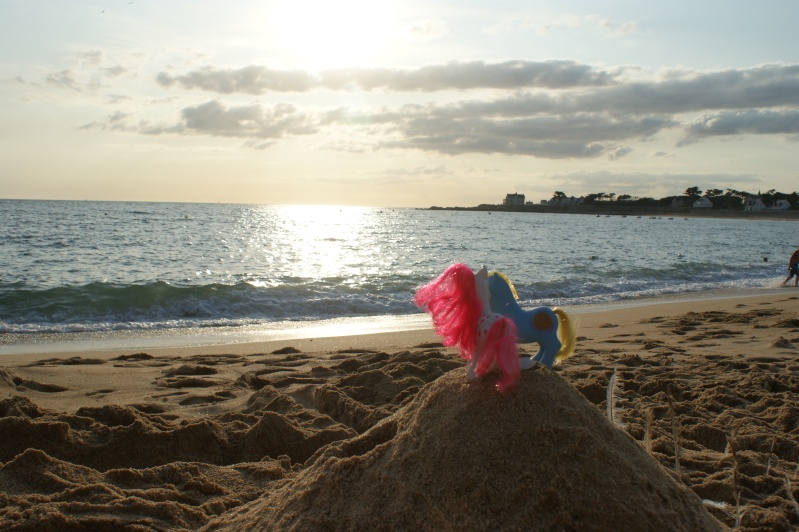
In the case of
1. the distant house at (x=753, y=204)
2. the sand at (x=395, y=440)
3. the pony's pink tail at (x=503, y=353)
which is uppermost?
the distant house at (x=753, y=204)

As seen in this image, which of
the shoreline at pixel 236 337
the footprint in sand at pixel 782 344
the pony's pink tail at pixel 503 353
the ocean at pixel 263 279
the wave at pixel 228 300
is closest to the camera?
the pony's pink tail at pixel 503 353

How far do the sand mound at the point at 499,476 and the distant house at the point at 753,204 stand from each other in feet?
406

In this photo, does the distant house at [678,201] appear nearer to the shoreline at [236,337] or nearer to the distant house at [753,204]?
the distant house at [753,204]

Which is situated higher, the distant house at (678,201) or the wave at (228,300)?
the distant house at (678,201)

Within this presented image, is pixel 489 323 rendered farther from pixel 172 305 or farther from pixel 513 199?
pixel 513 199

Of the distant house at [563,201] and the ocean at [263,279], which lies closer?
the ocean at [263,279]

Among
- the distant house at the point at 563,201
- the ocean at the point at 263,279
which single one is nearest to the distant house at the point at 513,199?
the distant house at the point at 563,201

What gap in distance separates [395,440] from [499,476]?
0.45 m

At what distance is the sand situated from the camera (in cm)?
192

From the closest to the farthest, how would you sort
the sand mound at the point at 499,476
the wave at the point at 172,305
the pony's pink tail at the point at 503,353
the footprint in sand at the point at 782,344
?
the sand mound at the point at 499,476
the pony's pink tail at the point at 503,353
the footprint in sand at the point at 782,344
the wave at the point at 172,305

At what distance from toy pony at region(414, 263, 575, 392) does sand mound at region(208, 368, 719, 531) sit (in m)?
0.09

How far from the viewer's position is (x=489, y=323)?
217 cm

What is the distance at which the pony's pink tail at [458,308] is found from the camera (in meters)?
2.22

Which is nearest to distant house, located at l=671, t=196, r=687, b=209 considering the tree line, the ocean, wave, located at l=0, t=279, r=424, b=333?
the tree line
